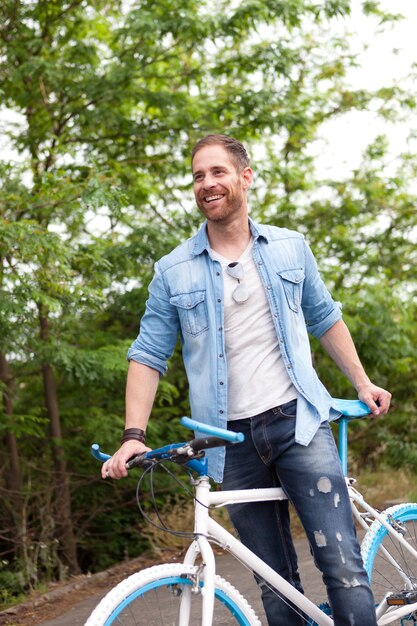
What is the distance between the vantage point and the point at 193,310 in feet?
10.6

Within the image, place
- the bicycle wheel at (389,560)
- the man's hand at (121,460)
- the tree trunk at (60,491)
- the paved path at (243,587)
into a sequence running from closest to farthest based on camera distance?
the man's hand at (121,460) → the bicycle wheel at (389,560) → the paved path at (243,587) → the tree trunk at (60,491)

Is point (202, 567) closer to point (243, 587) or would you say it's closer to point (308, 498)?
point (308, 498)

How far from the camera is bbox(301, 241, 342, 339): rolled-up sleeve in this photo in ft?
11.5

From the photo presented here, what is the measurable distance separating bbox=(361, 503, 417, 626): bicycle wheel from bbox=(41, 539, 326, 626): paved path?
4.67 ft

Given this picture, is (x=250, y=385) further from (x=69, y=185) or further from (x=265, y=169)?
(x=265, y=169)

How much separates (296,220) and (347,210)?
24.6 inches

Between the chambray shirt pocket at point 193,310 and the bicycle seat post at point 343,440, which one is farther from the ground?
the chambray shirt pocket at point 193,310

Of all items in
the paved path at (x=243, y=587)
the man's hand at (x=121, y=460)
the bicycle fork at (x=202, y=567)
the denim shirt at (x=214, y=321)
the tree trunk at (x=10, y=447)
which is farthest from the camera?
the tree trunk at (x=10, y=447)

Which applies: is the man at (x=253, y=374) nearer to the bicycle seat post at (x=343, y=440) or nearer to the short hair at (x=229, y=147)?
the short hair at (x=229, y=147)

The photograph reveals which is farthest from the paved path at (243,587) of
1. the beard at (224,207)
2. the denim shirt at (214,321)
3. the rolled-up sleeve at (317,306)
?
the beard at (224,207)

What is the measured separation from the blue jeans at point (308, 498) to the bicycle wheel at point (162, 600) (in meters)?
0.32

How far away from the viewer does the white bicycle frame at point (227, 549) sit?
2.79m

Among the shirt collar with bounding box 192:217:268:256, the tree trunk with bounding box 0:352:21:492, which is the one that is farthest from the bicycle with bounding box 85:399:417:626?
the tree trunk with bounding box 0:352:21:492

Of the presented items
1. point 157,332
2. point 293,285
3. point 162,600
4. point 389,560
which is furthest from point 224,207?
point 389,560
